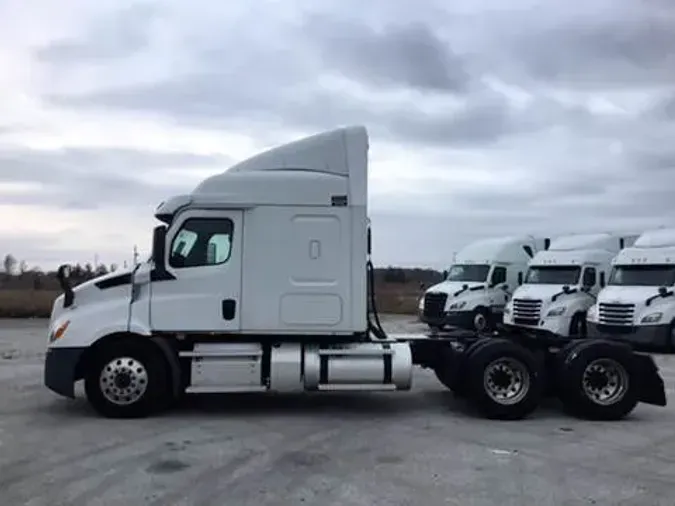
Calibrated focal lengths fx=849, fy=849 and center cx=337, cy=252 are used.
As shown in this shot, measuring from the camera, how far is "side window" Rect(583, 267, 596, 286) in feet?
79.5

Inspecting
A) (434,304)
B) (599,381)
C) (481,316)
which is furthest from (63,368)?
(481,316)

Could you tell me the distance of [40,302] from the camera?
3862 centimetres

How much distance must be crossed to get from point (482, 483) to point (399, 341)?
12.9 ft

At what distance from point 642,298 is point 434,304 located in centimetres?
730

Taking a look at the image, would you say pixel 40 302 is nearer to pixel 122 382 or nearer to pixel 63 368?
pixel 63 368

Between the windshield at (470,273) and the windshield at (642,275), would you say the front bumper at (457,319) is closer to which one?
the windshield at (470,273)

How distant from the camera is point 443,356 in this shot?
445 inches

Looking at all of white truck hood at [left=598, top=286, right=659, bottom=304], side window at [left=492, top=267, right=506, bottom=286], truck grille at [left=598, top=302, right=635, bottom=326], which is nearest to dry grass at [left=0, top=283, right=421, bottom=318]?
side window at [left=492, top=267, right=506, bottom=286]

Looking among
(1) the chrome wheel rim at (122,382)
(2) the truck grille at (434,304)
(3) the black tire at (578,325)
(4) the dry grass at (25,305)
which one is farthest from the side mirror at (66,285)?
(4) the dry grass at (25,305)

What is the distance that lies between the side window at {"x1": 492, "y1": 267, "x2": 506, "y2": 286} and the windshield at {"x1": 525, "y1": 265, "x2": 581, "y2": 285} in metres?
1.76

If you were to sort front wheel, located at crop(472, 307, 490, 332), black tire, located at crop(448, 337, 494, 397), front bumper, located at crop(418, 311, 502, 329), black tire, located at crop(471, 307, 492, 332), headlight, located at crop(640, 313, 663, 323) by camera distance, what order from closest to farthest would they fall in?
black tire, located at crop(448, 337, 494, 397) → headlight, located at crop(640, 313, 663, 323) → front bumper, located at crop(418, 311, 502, 329) → front wheel, located at crop(472, 307, 490, 332) → black tire, located at crop(471, 307, 492, 332)

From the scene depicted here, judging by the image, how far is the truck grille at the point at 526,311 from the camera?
23844mm

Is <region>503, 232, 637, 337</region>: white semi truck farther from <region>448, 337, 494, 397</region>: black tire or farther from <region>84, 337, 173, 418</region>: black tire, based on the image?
<region>84, 337, 173, 418</region>: black tire

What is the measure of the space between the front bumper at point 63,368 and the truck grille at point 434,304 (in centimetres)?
1765
